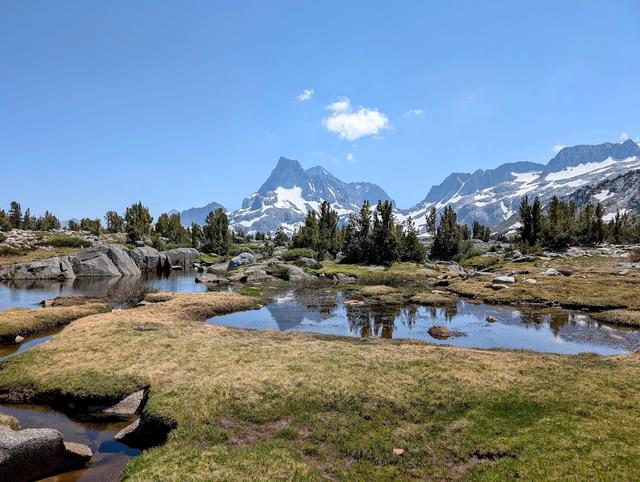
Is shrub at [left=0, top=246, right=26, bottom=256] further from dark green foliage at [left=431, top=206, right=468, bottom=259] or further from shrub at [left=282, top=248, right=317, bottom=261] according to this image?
dark green foliage at [left=431, top=206, right=468, bottom=259]

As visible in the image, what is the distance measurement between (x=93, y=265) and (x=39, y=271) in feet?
42.6

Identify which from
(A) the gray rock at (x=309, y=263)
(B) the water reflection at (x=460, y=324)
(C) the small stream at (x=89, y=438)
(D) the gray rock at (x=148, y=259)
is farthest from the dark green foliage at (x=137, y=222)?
(C) the small stream at (x=89, y=438)

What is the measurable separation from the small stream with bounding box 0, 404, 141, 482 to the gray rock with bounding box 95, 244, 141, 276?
3765 inches

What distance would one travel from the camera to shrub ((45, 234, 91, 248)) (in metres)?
138

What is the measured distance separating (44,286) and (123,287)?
15.9 m

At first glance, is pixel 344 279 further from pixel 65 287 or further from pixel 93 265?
pixel 93 265

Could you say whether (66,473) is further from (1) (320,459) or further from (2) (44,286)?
(2) (44,286)

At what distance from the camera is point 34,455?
1820cm

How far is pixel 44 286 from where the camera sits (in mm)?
85812

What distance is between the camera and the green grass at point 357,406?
55.8 ft

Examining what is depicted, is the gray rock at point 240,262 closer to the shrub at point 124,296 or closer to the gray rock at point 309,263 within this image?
the gray rock at point 309,263

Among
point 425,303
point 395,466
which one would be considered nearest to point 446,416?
point 395,466

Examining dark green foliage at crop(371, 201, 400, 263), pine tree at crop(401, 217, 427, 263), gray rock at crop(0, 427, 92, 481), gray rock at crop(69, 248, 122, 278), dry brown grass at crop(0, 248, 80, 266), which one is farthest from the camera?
pine tree at crop(401, 217, 427, 263)

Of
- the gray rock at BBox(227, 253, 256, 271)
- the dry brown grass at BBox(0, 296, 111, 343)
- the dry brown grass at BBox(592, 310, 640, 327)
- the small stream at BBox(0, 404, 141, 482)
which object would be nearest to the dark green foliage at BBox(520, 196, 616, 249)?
the gray rock at BBox(227, 253, 256, 271)
